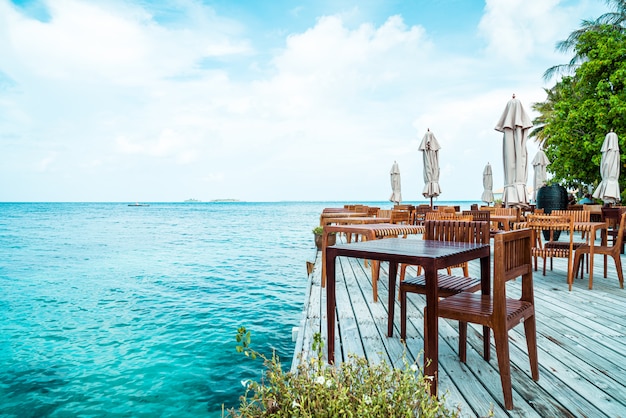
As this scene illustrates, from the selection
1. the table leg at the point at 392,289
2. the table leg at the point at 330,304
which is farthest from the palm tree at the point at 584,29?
the table leg at the point at 330,304

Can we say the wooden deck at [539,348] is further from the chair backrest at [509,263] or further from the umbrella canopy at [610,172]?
the umbrella canopy at [610,172]

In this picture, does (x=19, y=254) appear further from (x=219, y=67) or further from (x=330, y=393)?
(x=330, y=393)

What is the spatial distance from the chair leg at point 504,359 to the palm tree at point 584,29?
1703 cm

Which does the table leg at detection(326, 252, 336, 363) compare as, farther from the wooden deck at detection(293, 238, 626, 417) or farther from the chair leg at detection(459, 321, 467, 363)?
the chair leg at detection(459, 321, 467, 363)

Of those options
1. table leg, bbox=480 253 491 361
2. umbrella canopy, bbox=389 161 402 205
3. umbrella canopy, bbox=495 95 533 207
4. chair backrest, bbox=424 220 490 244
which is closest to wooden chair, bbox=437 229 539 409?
table leg, bbox=480 253 491 361

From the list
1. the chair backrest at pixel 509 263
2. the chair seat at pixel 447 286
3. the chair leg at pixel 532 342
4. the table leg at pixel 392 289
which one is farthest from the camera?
the table leg at pixel 392 289

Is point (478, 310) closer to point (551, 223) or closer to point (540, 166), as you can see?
point (551, 223)

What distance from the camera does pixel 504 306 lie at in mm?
1724

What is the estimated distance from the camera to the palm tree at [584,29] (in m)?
15.2

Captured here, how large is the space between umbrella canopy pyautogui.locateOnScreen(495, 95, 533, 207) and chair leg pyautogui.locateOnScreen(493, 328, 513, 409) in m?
5.28

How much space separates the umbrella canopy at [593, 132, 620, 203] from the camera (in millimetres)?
8329

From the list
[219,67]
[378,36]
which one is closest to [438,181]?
[378,36]

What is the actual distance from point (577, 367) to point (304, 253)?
1058 centimetres

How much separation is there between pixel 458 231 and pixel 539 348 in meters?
0.96
